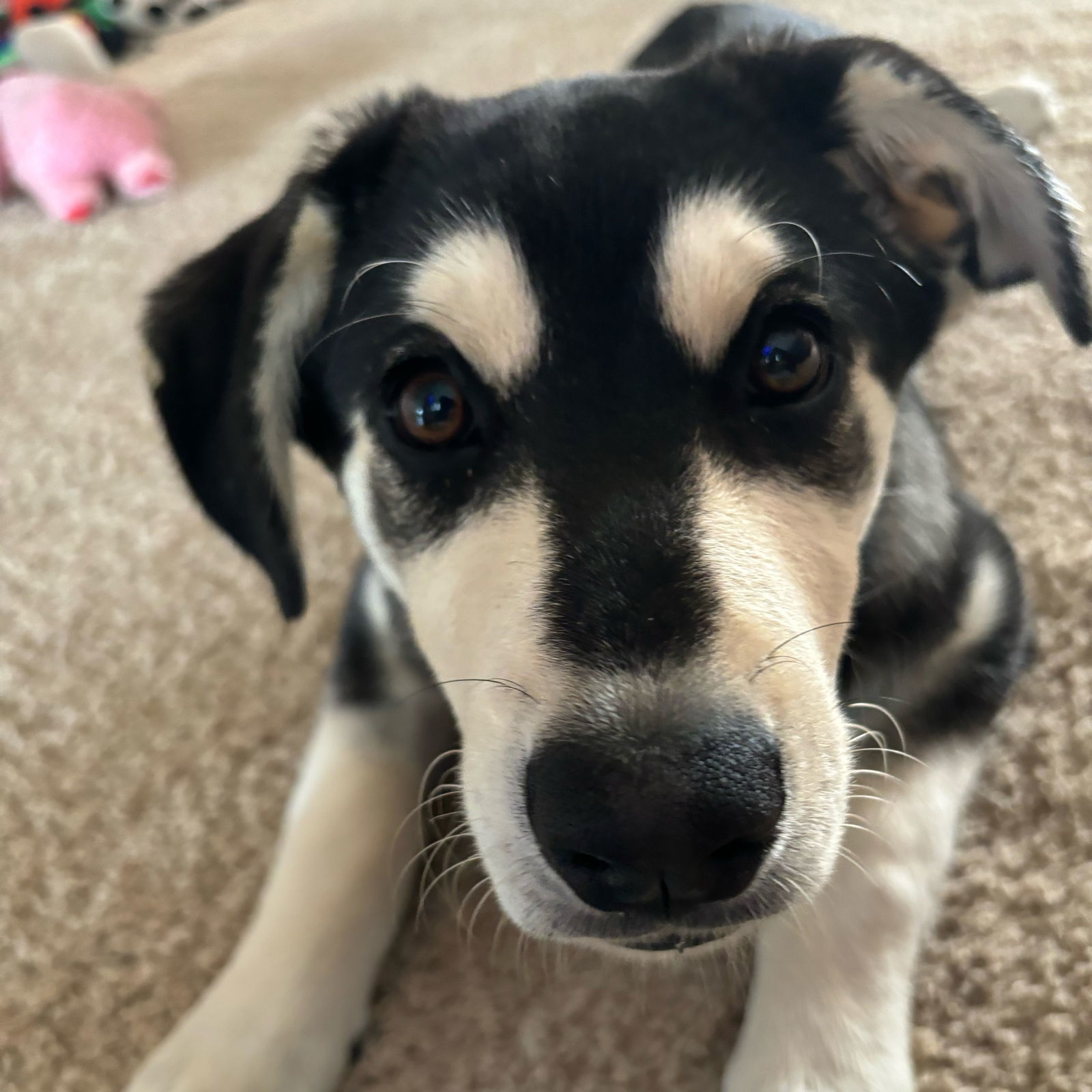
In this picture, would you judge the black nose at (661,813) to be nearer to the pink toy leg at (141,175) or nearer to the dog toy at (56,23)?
the pink toy leg at (141,175)

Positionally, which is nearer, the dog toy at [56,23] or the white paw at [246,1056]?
the white paw at [246,1056]

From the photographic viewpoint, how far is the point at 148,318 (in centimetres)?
116

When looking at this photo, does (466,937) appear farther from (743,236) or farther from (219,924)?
(743,236)

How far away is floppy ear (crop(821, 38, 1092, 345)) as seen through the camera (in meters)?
1.05

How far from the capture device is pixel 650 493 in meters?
0.90

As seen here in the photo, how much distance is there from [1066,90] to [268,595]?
2131 mm

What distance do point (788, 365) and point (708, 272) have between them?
0.39 feet

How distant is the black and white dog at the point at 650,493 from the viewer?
828 mm

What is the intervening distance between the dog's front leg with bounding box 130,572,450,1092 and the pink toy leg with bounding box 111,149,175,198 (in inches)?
77.8

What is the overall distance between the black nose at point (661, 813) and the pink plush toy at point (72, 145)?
2.67 metres

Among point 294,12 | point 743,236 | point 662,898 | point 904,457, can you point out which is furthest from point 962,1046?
point 294,12

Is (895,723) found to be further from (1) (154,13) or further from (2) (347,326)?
(1) (154,13)

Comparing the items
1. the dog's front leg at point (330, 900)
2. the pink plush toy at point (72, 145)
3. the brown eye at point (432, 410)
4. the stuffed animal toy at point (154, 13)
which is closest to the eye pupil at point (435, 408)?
the brown eye at point (432, 410)

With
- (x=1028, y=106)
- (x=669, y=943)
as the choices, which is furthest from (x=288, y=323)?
(x=1028, y=106)
